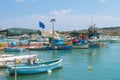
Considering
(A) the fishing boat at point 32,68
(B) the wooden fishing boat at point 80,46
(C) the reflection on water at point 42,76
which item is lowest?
(C) the reflection on water at point 42,76

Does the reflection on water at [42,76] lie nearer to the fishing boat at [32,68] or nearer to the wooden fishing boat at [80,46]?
the fishing boat at [32,68]

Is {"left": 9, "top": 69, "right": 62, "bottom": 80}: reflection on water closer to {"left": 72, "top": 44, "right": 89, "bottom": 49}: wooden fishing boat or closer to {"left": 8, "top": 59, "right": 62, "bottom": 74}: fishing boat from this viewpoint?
{"left": 8, "top": 59, "right": 62, "bottom": 74}: fishing boat

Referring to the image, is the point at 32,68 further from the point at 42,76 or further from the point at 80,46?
the point at 80,46

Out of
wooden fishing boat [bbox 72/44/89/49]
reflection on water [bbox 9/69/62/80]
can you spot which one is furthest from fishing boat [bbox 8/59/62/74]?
wooden fishing boat [bbox 72/44/89/49]

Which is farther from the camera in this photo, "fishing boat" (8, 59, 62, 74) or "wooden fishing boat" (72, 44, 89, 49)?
A: "wooden fishing boat" (72, 44, 89, 49)

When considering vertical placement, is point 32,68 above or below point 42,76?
above

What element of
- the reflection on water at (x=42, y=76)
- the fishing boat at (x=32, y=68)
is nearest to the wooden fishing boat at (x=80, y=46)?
the fishing boat at (x=32, y=68)

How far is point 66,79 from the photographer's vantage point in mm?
31359

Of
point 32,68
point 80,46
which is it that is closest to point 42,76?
point 32,68

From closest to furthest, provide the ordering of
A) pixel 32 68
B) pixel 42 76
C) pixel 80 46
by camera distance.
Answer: pixel 42 76 < pixel 32 68 < pixel 80 46

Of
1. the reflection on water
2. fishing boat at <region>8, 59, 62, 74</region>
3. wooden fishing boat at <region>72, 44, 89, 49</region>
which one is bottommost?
the reflection on water

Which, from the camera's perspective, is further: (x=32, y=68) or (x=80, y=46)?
(x=80, y=46)

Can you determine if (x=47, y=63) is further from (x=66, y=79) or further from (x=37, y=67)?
(x=66, y=79)

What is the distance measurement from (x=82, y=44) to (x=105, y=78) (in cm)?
4862
